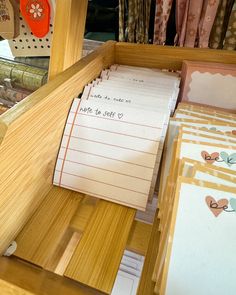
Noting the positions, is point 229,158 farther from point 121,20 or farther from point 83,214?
point 121,20

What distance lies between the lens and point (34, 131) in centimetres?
40

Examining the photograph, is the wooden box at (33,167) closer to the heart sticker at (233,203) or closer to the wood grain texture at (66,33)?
the wood grain texture at (66,33)

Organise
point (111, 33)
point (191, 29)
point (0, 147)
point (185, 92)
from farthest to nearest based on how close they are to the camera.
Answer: point (111, 33), point (191, 29), point (185, 92), point (0, 147)

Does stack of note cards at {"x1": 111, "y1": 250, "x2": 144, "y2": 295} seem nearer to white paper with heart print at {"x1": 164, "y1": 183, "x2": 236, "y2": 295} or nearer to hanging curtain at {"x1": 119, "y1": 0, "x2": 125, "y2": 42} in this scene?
white paper with heart print at {"x1": 164, "y1": 183, "x2": 236, "y2": 295}

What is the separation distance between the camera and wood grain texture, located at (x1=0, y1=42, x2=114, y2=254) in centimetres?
36

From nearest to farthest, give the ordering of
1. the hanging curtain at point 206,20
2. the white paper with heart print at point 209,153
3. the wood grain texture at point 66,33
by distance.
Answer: the white paper with heart print at point 209,153
the wood grain texture at point 66,33
the hanging curtain at point 206,20

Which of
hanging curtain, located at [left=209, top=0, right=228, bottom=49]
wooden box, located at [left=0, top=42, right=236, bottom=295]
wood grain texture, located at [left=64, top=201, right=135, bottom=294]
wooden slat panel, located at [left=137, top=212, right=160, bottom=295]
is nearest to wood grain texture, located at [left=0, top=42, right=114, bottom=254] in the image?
wooden box, located at [left=0, top=42, right=236, bottom=295]

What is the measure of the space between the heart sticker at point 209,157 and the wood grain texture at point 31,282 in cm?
27

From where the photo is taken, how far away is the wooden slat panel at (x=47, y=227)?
0.40 meters

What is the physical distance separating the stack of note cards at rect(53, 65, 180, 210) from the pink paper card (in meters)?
0.16

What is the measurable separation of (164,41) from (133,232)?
2.55 feet

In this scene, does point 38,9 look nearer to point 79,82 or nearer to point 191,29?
point 79,82

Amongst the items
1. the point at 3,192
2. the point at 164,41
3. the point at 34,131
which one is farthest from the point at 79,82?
the point at 164,41

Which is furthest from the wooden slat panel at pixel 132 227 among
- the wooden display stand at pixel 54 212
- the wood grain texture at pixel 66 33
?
the wood grain texture at pixel 66 33
